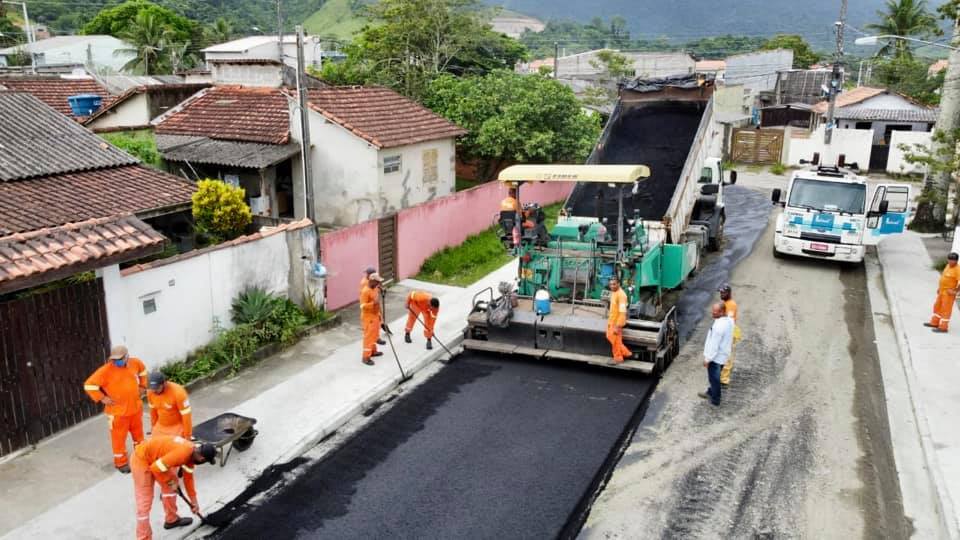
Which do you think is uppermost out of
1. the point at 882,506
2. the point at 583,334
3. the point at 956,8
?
the point at 956,8

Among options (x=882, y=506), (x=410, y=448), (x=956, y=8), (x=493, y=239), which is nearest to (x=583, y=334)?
(x=410, y=448)

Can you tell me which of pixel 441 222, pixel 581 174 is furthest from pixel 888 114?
pixel 581 174

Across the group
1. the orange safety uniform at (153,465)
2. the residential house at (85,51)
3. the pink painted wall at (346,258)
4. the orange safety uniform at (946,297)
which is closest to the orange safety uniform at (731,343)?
the orange safety uniform at (946,297)

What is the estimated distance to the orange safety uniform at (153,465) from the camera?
652 centimetres

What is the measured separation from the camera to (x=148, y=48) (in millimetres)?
49969

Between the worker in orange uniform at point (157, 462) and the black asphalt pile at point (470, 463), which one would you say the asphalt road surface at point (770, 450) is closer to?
the black asphalt pile at point (470, 463)

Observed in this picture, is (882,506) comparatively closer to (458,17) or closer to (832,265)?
(832,265)

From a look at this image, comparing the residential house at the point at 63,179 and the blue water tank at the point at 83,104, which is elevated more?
the blue water tank at the point at 83,104

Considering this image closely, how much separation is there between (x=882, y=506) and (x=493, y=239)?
12262 mm

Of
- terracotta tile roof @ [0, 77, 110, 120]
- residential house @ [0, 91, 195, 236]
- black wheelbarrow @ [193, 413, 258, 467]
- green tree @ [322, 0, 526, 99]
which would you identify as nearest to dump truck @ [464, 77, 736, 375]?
black wheelbarrow @ [193, 413, 258, 467]

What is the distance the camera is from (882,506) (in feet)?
24.7

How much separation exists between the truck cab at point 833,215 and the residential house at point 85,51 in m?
47.5

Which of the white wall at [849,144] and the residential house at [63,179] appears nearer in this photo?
the residential house at [63,179]

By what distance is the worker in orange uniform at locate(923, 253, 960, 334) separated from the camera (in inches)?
476
